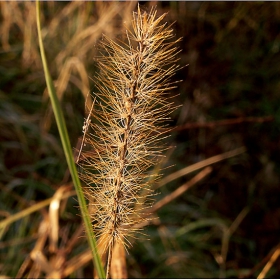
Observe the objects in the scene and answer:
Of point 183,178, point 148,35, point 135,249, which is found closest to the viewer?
point 148,35

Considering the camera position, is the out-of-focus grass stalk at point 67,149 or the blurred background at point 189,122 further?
the blurred background at point 189,122

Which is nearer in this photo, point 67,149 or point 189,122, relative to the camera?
point 67,149

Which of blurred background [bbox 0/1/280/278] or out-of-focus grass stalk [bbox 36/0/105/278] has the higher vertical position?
out-of-focus grass stalk [bbox 36/0/105/278]

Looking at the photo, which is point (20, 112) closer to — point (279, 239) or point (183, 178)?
A: point (183, 178)

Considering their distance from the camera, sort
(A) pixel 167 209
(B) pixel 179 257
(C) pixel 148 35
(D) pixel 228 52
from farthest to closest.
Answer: (D) pixel 228 52 < (A) pixel 167 209 < (B) pixel 179 257 < (C) pixel 148 35

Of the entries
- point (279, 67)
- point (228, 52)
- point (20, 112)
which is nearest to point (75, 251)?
point (20, 112)

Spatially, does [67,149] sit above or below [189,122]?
above

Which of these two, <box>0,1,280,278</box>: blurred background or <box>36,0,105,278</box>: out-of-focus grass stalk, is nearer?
<box>36,0,105,278</box>: out-of-focus grass stalk

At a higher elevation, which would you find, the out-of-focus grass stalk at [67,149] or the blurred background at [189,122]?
the out-of-focus grass stalk at [67,149]
